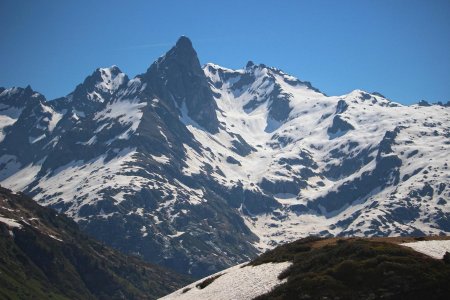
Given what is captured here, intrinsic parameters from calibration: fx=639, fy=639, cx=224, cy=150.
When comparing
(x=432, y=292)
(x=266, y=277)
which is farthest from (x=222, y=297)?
(x=432, y=292)

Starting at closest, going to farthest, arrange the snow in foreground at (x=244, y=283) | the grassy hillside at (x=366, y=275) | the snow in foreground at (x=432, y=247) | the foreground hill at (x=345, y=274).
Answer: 1. the grassy hillside at (x=366, y=275)
2. the foreground hill at (x=345, y=274)
3. the snow in foreground at (x=432, y=247)
4. the snow in foreground at (x=244, y=283)

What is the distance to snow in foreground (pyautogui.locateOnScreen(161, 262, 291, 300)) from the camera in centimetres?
9700

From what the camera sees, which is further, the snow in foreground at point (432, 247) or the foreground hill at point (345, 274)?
the snow in foreground at point (432, 247)

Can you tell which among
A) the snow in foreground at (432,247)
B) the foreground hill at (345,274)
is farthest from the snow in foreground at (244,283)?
the snow in foreground at (432,247)

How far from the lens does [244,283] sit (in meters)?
102

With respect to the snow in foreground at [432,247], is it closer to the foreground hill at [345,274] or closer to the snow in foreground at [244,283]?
the foreground hill at [345,274]

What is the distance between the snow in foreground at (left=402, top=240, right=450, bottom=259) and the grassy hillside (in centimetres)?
255

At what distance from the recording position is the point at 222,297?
100438 mm

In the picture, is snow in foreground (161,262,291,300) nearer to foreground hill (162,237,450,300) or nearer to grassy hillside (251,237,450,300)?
foreground hill (162,237,450,300)

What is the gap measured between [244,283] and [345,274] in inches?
773

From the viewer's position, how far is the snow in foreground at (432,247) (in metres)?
94.6

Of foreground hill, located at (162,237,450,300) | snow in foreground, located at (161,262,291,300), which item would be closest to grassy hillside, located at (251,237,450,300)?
foreground hill, located at (162,237,450,300)

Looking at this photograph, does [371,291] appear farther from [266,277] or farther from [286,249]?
[286,249]

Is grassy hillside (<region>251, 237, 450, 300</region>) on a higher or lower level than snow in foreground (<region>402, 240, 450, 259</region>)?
lower
